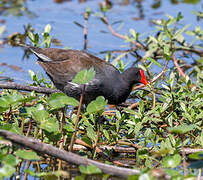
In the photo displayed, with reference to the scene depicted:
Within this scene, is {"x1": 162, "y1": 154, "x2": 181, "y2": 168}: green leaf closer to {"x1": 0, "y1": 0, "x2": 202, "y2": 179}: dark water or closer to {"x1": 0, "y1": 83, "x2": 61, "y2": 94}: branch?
{"x1": 0, "y1": 83, "x2": 61, "y2": 94}: branch

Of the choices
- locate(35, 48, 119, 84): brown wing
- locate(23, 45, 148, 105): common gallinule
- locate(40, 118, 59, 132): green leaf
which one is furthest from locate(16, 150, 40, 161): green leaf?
locate(35, 48, 119, 84): brown wing

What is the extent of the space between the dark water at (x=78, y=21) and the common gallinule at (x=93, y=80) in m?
0.79

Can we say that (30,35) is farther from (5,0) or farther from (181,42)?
(5,0)

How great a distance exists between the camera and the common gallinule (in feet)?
12.7

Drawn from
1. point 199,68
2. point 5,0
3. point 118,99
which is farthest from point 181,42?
point 5,0

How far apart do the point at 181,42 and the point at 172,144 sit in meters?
2.44

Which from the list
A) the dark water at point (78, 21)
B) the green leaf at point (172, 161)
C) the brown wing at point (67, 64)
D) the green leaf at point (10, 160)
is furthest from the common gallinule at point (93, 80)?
the green leaf at point (10, 160)

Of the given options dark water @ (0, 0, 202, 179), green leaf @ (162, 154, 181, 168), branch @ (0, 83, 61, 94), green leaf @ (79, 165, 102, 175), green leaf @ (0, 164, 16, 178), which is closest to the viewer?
green leaf @ (0, 164, 16, 178)

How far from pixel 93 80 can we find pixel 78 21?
342 cm

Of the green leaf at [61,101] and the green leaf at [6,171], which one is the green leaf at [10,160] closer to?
the green leaf at [6,171]

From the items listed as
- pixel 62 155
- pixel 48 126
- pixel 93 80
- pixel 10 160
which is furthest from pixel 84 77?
pixel 93 80

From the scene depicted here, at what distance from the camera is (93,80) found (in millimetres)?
3838

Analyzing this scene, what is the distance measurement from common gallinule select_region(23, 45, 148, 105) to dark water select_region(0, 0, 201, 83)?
0.79m

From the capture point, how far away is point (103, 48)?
6051 millimetres
